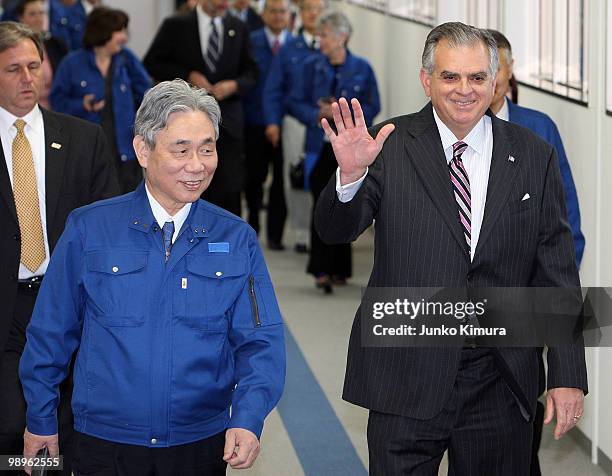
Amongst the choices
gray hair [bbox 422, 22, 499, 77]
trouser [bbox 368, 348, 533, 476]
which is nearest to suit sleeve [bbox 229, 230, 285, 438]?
trouser [bbox 368, 348, 533, 476]

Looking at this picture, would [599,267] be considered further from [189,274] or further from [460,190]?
[189,274]

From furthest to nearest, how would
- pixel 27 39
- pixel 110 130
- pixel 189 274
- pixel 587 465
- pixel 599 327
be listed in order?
pixel 110 130 → pixel 587 465 → pixel 599 327 → pixel 27 39 → pixel 189 274

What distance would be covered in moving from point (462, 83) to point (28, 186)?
1.84m

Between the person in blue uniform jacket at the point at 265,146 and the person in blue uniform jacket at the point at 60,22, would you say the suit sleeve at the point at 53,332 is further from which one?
the person in blue uniform jacket at the point at 60,22

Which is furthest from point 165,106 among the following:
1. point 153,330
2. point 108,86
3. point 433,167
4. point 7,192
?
point 108,86

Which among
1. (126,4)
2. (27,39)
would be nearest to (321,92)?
(27,39)

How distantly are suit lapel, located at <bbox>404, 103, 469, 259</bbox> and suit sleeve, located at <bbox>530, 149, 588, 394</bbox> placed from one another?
0.85ft

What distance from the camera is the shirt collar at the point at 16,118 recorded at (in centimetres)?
491

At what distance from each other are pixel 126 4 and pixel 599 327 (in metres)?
15.2

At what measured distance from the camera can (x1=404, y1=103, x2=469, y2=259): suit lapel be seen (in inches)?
147

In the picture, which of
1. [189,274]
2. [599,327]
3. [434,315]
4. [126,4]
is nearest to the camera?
[189,274]

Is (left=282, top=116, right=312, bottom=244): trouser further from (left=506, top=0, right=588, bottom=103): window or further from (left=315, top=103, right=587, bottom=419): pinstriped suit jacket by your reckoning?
(left=315, top=103, right=587, bottom=419): pinstriped suit jacket

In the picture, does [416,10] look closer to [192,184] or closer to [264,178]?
[264,178]

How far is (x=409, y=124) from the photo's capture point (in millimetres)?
3865
